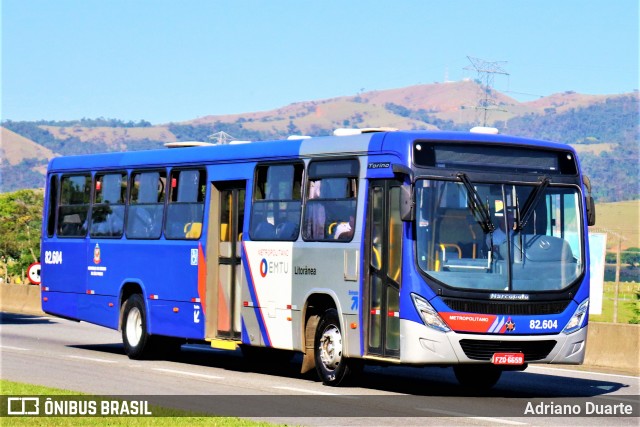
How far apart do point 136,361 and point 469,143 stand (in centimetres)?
783

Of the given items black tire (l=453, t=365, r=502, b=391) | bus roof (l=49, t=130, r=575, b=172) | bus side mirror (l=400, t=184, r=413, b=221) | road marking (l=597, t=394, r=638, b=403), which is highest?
bus roof (l=49, t=130, r=575, b=172)

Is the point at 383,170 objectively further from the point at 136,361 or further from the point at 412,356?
the point at 136,361

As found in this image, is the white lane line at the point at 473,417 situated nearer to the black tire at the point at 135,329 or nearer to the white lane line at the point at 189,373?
the white lane line at the point at 189,373

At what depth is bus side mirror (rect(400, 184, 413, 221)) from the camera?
16219 mm

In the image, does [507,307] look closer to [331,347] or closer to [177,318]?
[331,347]

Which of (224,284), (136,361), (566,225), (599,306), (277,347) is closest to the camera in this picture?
(566,225)

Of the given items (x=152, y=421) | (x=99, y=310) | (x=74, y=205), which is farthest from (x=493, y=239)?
(x=74, y=205)

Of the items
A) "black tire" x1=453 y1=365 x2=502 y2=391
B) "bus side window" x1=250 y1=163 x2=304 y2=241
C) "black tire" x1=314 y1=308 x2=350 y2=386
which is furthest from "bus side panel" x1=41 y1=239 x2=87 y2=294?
"black tire" x1=453 y1=365 x2=502 y2=391

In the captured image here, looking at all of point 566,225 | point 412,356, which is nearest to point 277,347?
point 412,356

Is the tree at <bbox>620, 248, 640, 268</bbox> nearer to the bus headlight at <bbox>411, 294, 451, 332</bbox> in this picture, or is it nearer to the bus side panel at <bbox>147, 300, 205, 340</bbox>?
the bus side panel at <bbox>147, 300, 205, 340</bbox>

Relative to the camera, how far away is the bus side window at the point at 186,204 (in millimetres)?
21188

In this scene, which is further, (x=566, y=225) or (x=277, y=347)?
(x=277, y=347)

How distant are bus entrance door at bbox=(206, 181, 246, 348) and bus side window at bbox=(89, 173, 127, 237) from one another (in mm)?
3059

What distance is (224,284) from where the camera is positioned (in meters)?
20.7
